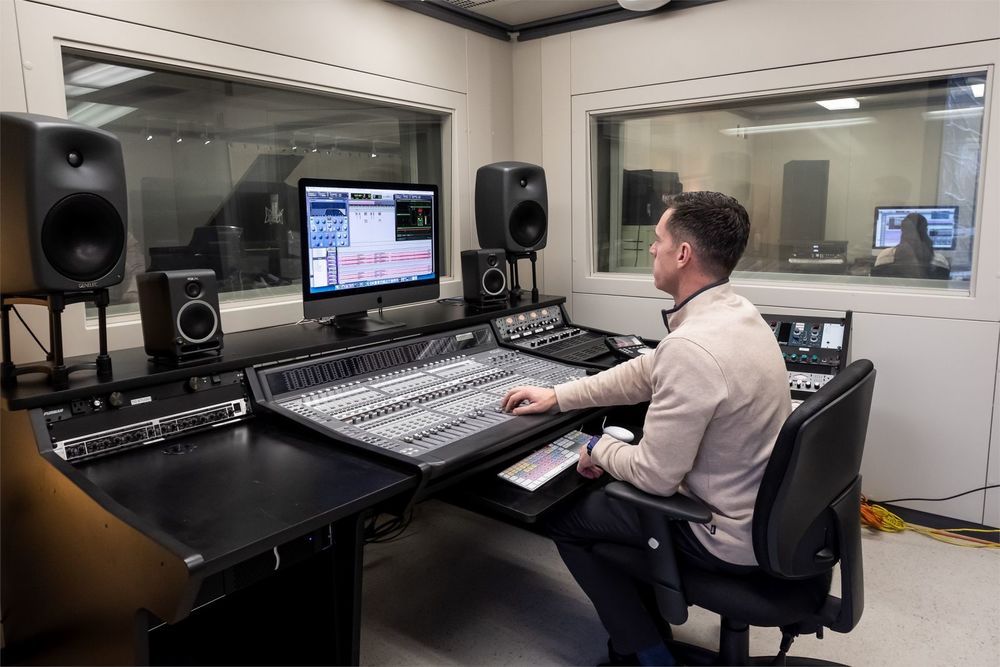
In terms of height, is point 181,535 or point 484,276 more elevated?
point 484,276

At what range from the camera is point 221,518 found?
1.26 m

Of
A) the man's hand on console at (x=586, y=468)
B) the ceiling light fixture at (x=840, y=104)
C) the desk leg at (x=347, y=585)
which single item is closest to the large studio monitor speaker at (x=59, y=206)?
the desk leg at (x=347, y=585)

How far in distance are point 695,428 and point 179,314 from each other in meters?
1.36

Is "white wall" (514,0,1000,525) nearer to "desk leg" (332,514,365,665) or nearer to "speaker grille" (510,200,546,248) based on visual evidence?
"speaker grille" (510,200,546,248)

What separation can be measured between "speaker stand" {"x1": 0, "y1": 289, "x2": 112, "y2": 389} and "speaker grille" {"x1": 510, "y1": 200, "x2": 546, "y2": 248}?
181cm

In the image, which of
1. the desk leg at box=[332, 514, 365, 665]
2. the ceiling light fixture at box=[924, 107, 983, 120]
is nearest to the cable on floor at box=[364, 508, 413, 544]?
the desk leg at box=[332, 514, 365, 665]

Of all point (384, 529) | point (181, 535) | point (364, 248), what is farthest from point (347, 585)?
point (384, 529)

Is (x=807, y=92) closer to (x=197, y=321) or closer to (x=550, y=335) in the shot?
(x=550, y=335)

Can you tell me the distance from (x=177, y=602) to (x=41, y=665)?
2.95ft

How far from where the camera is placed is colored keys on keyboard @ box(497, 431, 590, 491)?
66.9 inches

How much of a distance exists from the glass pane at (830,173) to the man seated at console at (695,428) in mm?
1762

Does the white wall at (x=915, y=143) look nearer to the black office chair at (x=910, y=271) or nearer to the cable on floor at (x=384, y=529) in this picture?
the black office chair at (x=910, y=271)

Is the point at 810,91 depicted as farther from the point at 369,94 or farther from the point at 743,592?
the point at 743,592

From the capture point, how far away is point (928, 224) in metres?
2.88
